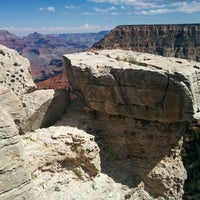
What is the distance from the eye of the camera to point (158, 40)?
473 feet

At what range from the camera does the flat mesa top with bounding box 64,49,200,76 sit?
51.4 ft

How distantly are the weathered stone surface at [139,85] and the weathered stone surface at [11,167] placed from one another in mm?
7363

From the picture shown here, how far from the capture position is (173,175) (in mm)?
17062

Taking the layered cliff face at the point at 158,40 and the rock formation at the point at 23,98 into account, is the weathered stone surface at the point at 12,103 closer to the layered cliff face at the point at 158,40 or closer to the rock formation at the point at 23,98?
the rock formation at the point at 23,98

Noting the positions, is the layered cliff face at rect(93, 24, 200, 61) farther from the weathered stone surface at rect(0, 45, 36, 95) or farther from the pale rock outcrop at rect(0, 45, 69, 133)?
the weathered stone surface at rect(0, 45, 36, 95)

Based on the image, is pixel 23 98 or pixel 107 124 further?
pixel 107 124

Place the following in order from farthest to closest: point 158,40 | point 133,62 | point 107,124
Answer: point 158,40 → point 107,124 → point 133,62

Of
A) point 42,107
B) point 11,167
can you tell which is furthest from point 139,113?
point 11,167

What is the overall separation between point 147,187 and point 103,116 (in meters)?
3.80

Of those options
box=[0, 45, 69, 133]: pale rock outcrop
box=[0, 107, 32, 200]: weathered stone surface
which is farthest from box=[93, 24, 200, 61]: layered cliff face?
box=[0, 107, 32, 200]: weathered stone surface

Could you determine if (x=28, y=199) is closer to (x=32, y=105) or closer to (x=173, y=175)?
(x=32, y=105)

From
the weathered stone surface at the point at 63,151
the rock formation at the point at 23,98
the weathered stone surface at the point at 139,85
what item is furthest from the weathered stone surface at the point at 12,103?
the weathered stone surface at the point at 139,85

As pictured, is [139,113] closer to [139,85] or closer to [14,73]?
[139,85]

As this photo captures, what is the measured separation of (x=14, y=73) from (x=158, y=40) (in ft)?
431
